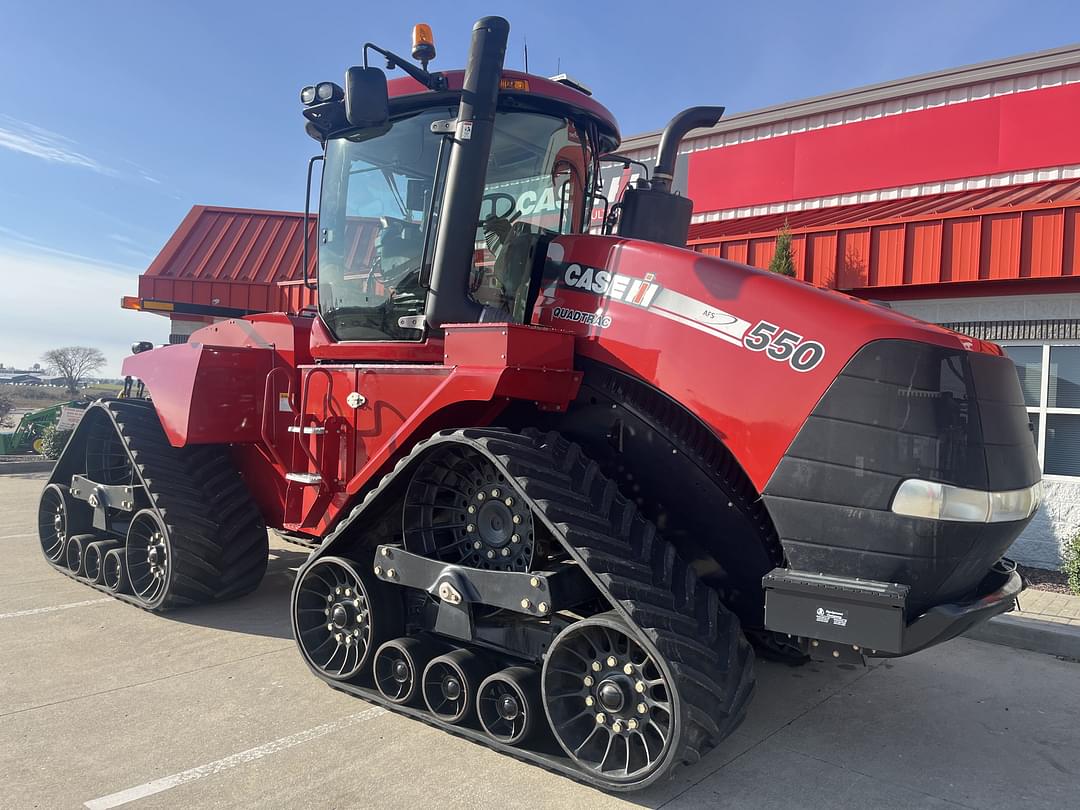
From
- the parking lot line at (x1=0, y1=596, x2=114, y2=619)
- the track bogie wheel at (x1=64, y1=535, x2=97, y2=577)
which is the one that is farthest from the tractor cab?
the track bogie wheel at (x1=64, y1=535, x2=97, y2=577)

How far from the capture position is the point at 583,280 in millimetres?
3703

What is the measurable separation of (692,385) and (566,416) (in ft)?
2.46

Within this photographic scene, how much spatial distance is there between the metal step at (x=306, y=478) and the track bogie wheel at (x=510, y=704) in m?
1.55

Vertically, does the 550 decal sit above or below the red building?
below

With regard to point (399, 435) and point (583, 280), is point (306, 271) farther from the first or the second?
point (583, 280)

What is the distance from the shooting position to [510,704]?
3.31 metres

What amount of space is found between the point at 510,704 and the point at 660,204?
2755 mm

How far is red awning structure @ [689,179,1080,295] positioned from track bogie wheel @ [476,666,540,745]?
589 cm

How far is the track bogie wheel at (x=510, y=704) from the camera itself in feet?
10.7

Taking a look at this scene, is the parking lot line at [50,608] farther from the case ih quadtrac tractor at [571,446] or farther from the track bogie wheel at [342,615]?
the track bogie wheel at [342,615]

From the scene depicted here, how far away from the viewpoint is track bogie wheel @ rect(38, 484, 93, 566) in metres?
6.29

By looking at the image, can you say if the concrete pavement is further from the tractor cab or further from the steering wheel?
the steering wheel

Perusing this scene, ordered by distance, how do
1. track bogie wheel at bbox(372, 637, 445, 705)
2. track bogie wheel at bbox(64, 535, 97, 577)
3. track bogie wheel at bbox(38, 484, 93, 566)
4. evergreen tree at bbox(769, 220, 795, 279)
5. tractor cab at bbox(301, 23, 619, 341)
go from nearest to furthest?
track bogie wheel at bbox(372, 637, 445, 705) < tractor cab at bbox(301, 23, 619, 341) < track bogie wheel at bbox(64, 535, 97, 577) < track bogie wheel at bbox(38, 484, 93, 566) < evergreen tree at bbox(769, 220, 795, 279)

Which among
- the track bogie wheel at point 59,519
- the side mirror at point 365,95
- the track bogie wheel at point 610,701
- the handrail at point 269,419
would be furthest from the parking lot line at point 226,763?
→ the track bogie wheel at point 59,519
